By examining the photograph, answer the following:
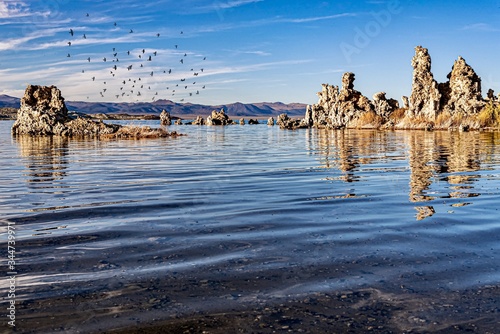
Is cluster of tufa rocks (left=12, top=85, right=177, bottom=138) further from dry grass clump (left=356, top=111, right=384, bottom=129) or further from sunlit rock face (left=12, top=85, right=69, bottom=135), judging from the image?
dry grass clump (left=356, top=111, right=384, bottom=129)

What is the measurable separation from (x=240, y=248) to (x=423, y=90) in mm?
112904

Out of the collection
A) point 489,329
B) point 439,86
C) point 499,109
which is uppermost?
point 439,86

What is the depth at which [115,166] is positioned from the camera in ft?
78.3

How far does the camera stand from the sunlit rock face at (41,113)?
229 feet

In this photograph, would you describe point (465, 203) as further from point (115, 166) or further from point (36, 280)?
point (115, 166)

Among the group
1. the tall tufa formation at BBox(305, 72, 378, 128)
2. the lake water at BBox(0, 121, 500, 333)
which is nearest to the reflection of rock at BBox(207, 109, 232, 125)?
the tall tufa formation at BBox(305, 72, 378, 128)

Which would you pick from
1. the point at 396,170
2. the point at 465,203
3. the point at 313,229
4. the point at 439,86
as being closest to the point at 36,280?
the point at 313,229

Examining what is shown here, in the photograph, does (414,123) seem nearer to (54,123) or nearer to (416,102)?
(416,102)

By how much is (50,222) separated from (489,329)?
29.6 ft

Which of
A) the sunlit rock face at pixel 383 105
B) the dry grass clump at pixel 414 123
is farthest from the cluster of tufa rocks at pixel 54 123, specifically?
the sunlit rock face at pixel 383 105

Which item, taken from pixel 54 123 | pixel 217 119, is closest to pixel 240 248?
pixel 54 123

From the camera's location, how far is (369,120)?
123 metres

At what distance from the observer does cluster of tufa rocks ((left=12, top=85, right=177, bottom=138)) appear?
63.8 meters

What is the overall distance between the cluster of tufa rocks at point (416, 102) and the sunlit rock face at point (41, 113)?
73.2 m
